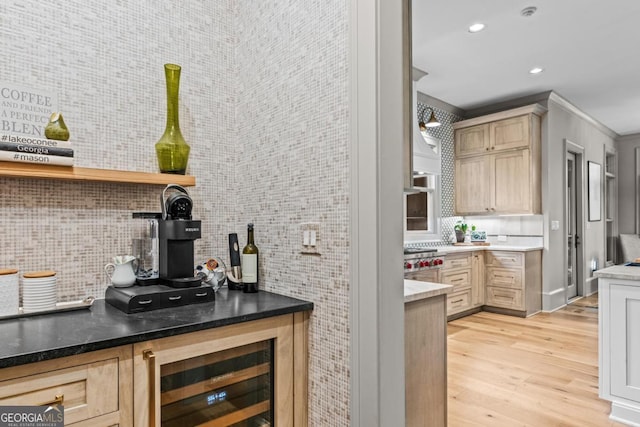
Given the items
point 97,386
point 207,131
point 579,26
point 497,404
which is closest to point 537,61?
point 579,26

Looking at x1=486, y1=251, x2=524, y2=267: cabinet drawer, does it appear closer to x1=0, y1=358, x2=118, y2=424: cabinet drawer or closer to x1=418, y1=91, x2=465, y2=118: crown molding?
x1=418, y1=91, x2=465, y2=118: crown molding

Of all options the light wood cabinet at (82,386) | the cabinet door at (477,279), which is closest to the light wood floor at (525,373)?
the cabinet door at (477,279)

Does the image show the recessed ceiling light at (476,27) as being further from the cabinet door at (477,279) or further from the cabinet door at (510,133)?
the cabinet door at (477,279)

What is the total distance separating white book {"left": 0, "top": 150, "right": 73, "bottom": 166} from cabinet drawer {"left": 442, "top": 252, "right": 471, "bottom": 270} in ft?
12.9

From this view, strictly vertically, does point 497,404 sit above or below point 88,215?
below

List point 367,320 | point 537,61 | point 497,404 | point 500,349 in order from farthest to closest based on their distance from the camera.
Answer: point 537,61
point 500,349
point 497,404
point 367,320

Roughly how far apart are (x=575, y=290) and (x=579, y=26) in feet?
14.2

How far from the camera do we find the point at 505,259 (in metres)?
4.97

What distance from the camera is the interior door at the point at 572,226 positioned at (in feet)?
19.4

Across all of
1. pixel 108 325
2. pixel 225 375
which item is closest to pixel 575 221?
pixel 225 375

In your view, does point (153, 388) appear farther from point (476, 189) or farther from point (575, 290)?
point (575, 290)

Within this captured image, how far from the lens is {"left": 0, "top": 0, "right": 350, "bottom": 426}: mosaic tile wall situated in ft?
4.72

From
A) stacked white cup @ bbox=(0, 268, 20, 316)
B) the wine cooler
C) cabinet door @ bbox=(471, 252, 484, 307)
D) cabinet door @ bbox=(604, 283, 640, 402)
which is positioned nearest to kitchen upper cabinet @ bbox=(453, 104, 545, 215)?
cabinet door @ bbox=(471, 252, 484, 307)

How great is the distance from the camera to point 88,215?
1.58 m
